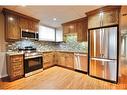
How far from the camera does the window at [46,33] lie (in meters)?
5.70

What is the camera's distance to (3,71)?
12.6 feet

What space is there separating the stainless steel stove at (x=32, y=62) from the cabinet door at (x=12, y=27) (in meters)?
0.68

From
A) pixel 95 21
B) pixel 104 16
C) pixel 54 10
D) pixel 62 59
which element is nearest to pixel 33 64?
pixel 62 59

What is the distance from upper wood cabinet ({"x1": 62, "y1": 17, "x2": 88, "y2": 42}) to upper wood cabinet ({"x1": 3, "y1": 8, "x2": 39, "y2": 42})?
1951mm

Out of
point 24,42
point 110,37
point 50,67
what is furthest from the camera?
point 50,67

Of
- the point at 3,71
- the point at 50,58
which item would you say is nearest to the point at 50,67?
the point at 50,58

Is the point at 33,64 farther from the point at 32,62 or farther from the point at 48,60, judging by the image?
the point at 48,60

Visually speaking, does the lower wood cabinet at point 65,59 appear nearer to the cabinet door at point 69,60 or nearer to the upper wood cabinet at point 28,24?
the cabinet door at point 69,60

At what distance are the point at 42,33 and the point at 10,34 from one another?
84.8 inches

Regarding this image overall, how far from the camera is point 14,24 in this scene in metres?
3.89

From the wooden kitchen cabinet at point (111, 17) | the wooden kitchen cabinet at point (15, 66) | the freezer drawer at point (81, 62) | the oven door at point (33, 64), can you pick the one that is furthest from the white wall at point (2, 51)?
the wooden kitchen cabinet at point (111, 17)

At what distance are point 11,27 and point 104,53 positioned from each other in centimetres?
322
